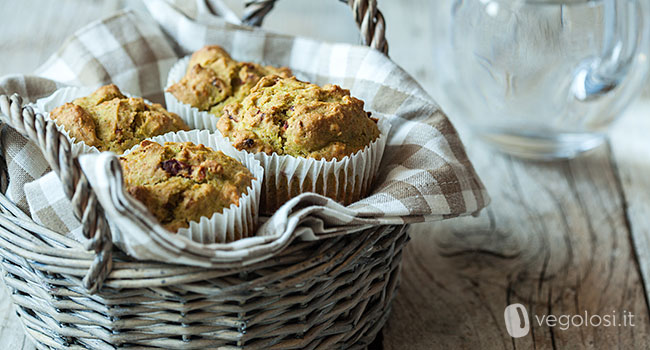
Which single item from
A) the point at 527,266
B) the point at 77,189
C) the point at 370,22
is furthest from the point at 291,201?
the point at 527,266

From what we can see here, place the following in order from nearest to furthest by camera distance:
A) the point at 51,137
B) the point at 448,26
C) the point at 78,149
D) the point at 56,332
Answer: the point at 51,137 < the point at 56,332 < the point at 78,149 < the point at 448,26

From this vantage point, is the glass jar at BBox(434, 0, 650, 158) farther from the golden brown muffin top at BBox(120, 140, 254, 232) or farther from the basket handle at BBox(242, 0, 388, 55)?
the golden brown muffin top at BBox(120, 140, 254, 232)

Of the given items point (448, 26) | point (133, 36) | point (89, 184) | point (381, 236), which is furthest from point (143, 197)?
point (448, 26)

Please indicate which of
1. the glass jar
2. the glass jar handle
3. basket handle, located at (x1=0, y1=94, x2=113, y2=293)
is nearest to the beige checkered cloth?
basket handle, located at (x1=0, y1=94, x2=113, y2=293)

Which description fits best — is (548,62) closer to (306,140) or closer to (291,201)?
(306,140)

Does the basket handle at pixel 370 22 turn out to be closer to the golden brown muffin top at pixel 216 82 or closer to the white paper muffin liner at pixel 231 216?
the golden brown muffin top at pixel 216 82

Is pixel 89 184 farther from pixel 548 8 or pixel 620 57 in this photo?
pixel 620 57
